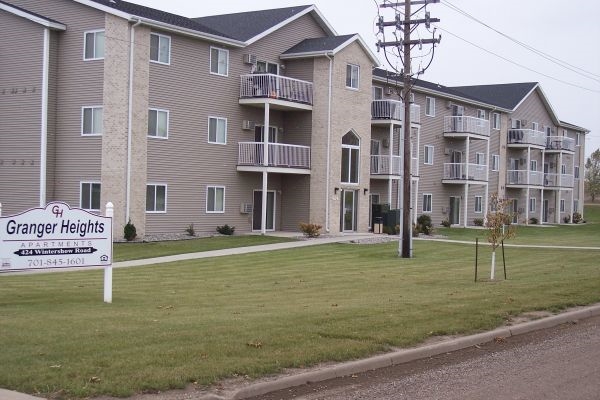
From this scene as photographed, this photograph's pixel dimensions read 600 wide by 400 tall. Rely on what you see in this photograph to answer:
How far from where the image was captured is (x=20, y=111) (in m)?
32.7

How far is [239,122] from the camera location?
36656mm

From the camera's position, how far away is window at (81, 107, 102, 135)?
103ft

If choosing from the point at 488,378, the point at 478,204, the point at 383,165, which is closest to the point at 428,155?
the point at 478,204

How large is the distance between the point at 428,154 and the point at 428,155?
7 cm

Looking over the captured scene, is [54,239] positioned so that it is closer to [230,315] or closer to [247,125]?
[230,315]

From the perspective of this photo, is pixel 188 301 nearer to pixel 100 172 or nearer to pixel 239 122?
pixel 100 172

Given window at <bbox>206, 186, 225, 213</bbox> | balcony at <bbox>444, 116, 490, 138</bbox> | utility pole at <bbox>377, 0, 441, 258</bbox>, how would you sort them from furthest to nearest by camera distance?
1. balcony at <bbox>444, 116, 490, 138</bbox>
2. window at <bbox>206, 186, 225, 213</bbox>
3. utility pole at <bbox>377, 0, 441, 258</bbox>

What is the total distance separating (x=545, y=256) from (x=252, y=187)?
15105 mm

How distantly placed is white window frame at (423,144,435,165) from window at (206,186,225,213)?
745 inches

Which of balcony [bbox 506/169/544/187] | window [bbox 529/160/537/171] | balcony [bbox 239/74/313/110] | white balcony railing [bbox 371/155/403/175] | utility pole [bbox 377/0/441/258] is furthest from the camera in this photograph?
window [bbox 529/160/537/171]

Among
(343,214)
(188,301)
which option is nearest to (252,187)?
(343,214)

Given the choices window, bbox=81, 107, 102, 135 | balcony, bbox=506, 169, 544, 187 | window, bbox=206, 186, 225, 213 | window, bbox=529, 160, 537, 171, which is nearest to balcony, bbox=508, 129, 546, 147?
balcony, bbox=506, 169, 544, 187

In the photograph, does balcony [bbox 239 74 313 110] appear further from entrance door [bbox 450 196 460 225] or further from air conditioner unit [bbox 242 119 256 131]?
entrance door [bbox 450 196 460 225]

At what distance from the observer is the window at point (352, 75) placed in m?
39.1
